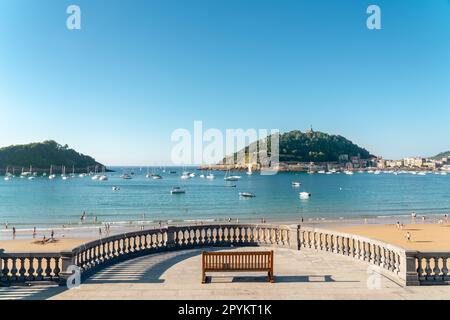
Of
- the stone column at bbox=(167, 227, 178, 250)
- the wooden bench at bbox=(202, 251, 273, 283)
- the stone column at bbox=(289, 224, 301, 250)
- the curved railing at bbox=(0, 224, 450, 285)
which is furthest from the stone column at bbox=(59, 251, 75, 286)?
the stone column at bbox=(289, 224, 301, 250)

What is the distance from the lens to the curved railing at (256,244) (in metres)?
11.1

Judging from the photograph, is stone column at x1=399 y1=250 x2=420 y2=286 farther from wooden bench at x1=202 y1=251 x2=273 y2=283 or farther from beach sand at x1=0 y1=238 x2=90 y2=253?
beach sand at x1=0 y1=238 x2=90 y2=253

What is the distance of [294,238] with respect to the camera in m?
16.7

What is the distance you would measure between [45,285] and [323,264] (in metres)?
8.84

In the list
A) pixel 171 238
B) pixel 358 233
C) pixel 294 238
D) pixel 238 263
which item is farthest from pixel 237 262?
pixel 358 233

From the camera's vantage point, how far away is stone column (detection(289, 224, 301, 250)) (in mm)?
16562

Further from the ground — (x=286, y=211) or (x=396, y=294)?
(x=396, y=294)

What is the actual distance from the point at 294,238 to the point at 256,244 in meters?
1.80

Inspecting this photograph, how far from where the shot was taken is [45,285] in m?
11.2

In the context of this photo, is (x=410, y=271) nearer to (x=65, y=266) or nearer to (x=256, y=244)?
(x=256, y=244)

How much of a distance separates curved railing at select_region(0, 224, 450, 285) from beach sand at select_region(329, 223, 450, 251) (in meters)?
19.4

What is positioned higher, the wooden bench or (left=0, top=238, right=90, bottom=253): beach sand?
the wooden bench

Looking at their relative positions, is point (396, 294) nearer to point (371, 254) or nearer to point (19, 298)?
point (371, 254)
